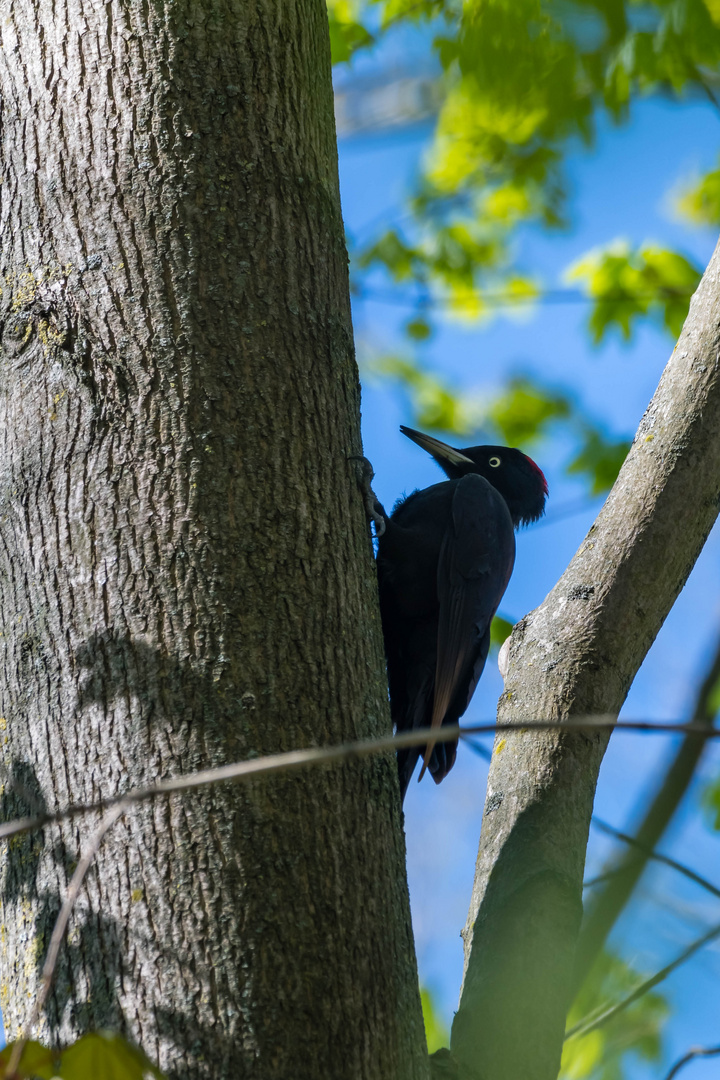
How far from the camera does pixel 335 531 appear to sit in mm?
1831

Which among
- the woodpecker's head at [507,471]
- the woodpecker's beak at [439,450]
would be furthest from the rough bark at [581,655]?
the woodpecker's head at [507,471]

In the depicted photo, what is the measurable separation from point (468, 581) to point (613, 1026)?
1.61m

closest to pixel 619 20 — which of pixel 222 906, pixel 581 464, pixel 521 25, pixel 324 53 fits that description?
pixel 521 25

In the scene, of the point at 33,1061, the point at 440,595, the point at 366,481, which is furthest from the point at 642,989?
the point at 440,595

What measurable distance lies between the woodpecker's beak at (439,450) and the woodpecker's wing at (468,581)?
52cm

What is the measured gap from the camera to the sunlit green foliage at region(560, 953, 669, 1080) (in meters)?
1.75

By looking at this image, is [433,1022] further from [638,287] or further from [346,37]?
[346,37]

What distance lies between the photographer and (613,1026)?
6.44ft

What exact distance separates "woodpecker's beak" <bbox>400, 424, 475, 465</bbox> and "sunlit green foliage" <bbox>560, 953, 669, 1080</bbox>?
2.44 m

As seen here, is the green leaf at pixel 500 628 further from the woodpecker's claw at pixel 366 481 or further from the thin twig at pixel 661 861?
the thin twig at pixel 661 861

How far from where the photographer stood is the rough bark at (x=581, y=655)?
2025mm

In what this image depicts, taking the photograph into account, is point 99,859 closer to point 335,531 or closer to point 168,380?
point 335,531

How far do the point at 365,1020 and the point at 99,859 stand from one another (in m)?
0.51

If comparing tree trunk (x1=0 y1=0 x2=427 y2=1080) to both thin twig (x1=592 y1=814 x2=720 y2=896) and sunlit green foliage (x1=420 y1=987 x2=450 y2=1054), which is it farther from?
sunlit green foliage (x1=420 y1=987 x2=450 y2=1054)
